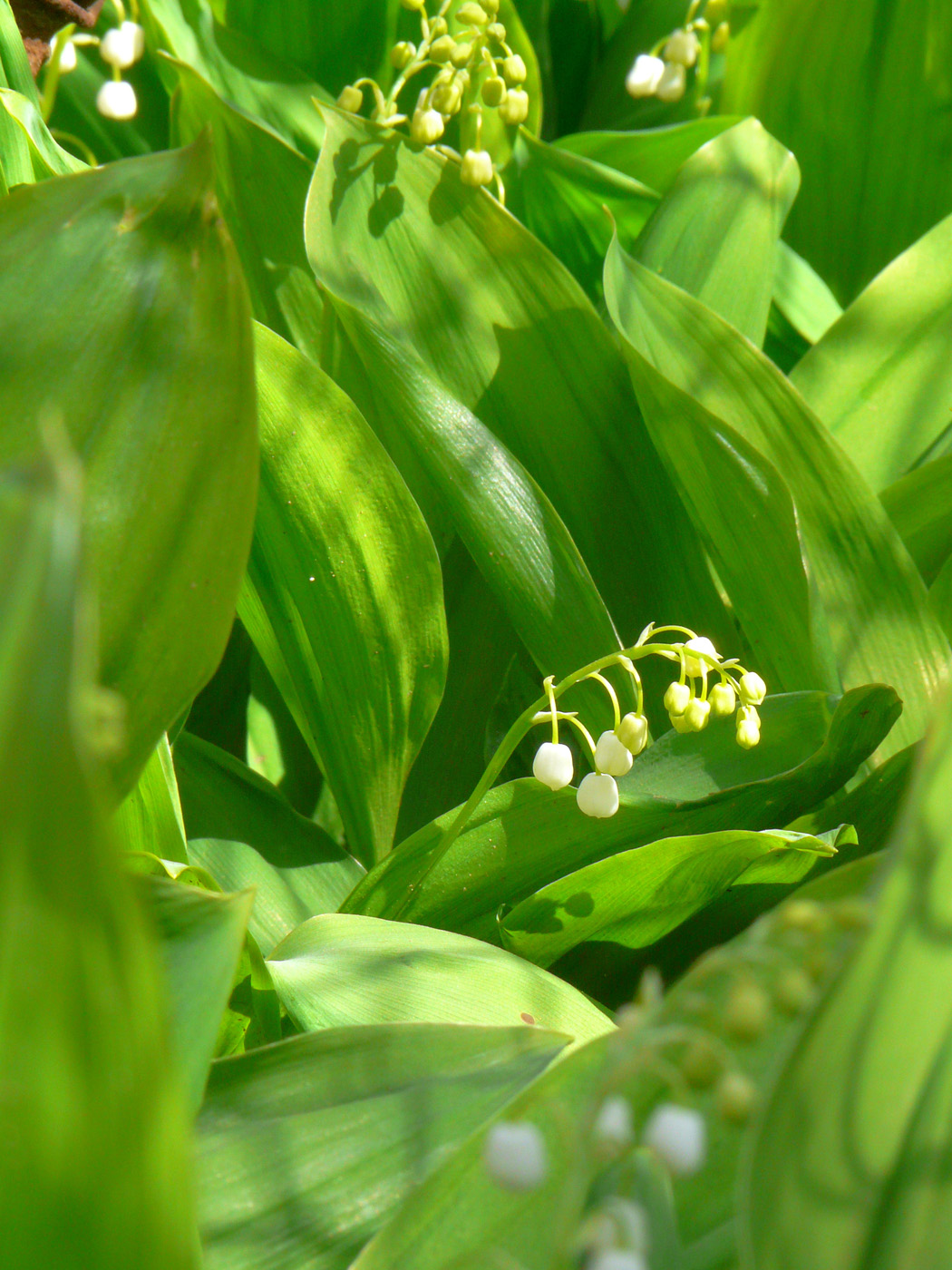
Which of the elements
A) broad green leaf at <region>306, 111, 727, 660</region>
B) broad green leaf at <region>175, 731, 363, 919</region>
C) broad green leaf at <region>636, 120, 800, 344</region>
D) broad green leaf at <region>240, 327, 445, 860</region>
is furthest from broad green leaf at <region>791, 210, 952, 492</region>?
broad green leaf at <region>175, 731, 363, 919</region>

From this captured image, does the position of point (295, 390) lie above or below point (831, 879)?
above

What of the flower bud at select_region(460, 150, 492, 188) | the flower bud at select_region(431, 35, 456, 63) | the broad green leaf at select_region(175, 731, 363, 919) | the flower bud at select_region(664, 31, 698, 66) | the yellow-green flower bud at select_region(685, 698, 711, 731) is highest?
the flower bud at select_region(664, 31, 698, 66)

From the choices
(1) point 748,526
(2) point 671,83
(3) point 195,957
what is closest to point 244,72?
(2) point 671,83

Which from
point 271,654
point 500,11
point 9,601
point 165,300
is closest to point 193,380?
point 165,300

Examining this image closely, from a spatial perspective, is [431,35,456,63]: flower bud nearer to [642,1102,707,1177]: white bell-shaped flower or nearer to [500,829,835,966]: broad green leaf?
[500,829,835,966]: broad green leaf

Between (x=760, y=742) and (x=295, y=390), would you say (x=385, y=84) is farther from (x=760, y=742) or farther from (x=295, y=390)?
(x=760, y=742)

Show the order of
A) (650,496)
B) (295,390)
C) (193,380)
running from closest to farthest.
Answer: (193,380) < (295,390) < (650,496)
